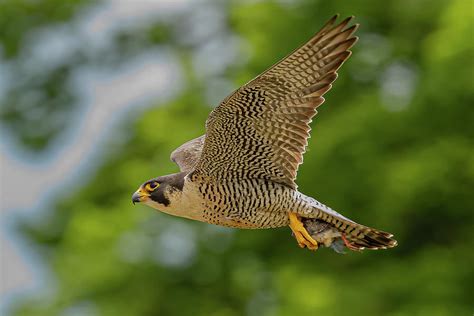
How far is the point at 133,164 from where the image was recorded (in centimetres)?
1725

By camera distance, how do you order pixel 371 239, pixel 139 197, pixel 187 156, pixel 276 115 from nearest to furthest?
pixel 276 115 < pixel 371 239 < pixel 139 197 < pixel 187 156

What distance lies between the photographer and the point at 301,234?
6.64 metres

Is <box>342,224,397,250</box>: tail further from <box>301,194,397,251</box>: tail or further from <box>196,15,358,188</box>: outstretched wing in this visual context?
<box>196,15,358,188</box>: outstretched wing

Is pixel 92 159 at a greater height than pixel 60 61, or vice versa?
pixel 60 61

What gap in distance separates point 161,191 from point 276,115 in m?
0.87

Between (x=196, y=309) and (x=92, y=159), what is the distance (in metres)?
5.06

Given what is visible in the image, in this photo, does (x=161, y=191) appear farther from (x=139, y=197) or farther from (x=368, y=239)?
(x=368, y=239)

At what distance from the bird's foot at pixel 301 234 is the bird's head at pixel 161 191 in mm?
703

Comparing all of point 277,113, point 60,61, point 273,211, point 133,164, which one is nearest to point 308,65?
point 277,113

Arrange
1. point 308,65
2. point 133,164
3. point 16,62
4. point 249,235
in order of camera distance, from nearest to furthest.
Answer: point 308,65
point 249,235
point 133,164
point 16,62

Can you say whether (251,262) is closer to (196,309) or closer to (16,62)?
(196,309)

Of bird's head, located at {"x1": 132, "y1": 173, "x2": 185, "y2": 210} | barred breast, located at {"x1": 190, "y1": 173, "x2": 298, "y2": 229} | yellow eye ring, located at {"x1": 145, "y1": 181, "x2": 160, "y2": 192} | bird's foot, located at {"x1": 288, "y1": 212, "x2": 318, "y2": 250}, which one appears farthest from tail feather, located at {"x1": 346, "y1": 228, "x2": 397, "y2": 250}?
yellow eye ring, located at {"x1": 145, "y1": 181, "x2": 160, "y2": 192}

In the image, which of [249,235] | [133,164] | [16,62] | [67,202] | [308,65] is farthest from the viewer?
[16,62]

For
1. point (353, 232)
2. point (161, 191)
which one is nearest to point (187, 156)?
point (161, 191)
